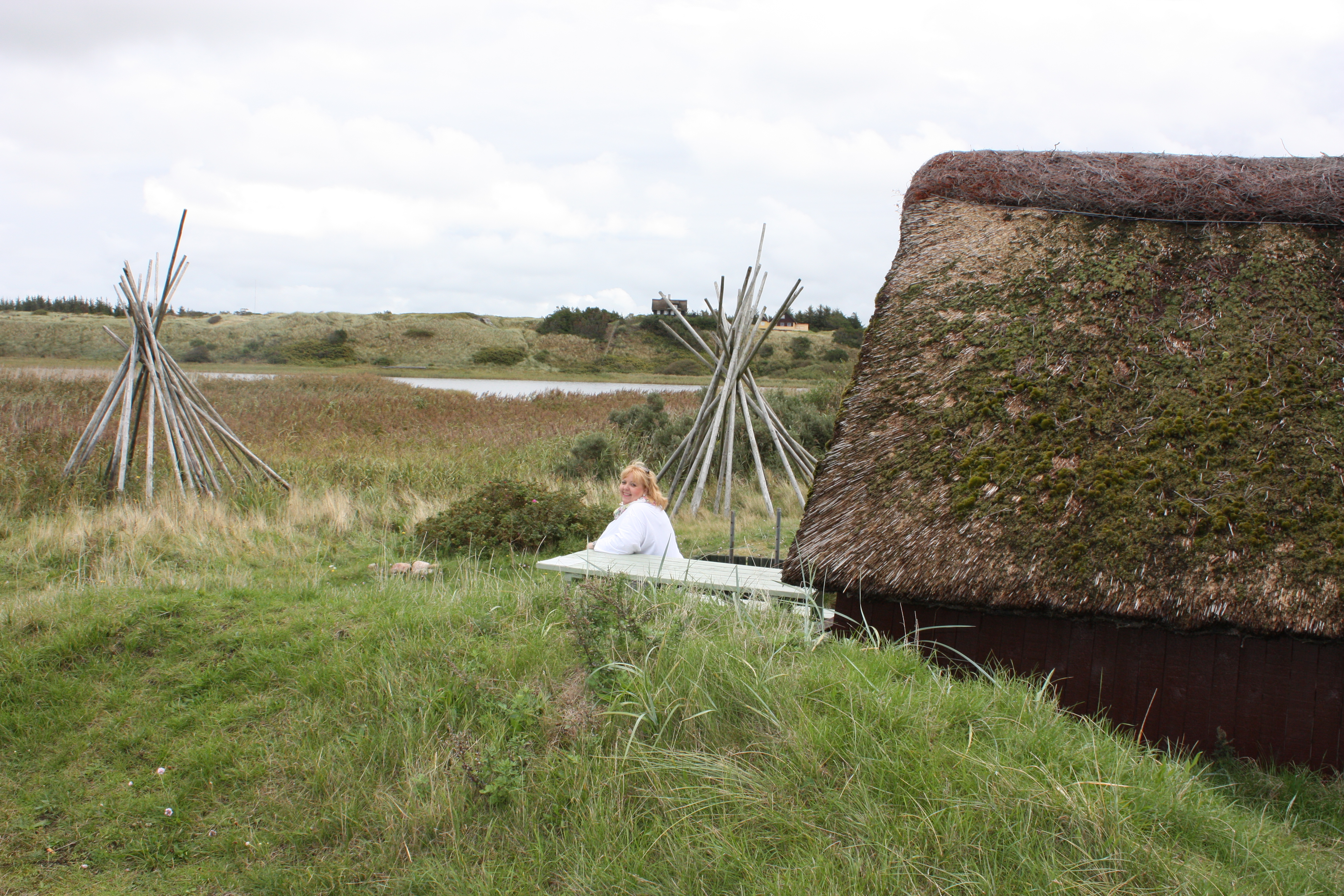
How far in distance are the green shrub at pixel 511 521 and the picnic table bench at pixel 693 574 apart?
217 centimetres

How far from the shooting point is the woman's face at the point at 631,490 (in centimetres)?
540

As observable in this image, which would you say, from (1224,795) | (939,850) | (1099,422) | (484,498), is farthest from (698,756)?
(484,498)

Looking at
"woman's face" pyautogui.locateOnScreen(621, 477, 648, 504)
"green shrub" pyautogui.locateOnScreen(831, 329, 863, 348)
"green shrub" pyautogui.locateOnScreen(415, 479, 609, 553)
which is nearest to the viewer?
"woman's face" pyautogui.locateOnScreen(621, 477, 648, 504)

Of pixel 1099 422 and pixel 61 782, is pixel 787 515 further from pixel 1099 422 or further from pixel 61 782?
pixel 61 782

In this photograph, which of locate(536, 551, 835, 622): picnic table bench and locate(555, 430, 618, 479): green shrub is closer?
locate(536, 551, 835, 622): picnic table bench

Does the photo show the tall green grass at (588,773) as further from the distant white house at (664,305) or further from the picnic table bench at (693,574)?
the distant white house at (664,305)

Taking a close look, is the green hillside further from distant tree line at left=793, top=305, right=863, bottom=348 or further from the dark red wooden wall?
the dark red wooden wall

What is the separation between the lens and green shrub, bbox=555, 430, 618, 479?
11.4m

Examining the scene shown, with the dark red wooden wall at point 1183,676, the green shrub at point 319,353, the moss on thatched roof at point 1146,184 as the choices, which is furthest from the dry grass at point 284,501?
the green shrub at point 319,353

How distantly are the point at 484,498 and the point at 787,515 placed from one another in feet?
11.6

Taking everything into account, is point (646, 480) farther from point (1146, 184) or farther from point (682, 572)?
point (1146, 184)

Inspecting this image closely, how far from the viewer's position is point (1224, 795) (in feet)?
11.0

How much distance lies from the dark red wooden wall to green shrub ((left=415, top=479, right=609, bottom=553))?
4.21 meters

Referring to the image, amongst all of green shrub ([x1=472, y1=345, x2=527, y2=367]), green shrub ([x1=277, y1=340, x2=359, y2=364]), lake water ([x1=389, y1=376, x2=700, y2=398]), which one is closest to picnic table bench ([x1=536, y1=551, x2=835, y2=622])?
lake water ([x1=389, y1=376, x2=700, y2=398])
